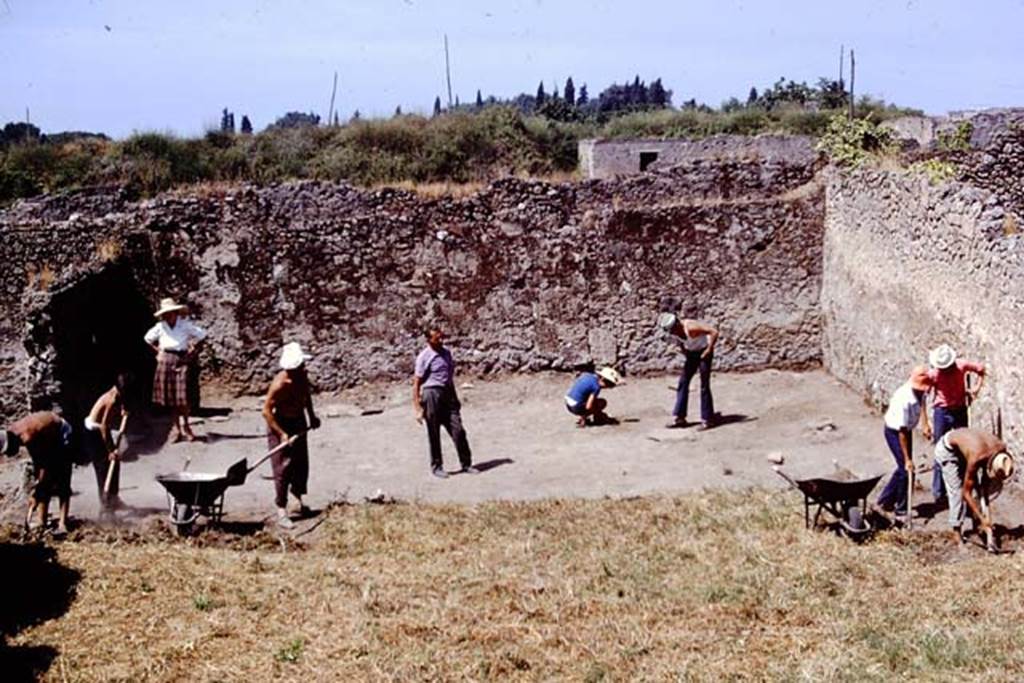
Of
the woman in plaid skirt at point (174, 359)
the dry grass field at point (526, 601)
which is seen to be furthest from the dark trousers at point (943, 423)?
the woman in plaid skirt at point (174, 359)

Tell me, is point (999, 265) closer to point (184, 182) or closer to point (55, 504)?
point (55, 504)

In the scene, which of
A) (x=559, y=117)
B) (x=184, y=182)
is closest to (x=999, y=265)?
(x=184, y=182)

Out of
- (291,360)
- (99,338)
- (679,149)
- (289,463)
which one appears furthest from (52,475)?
(679,149)

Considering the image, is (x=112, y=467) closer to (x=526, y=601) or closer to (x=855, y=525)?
(x=526, y=601)

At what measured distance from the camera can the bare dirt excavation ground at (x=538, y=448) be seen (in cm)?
1107

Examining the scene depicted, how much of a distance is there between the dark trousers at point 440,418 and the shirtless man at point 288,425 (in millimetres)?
1497

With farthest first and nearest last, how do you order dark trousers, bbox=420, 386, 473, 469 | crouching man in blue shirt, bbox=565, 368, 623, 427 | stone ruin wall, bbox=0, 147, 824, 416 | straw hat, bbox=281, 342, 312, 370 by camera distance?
stone ruin wall, bbox=0, 147, 824, 416, crouching man in blue shirt, bbox=565, 368, 623, 427, dark trousers, bbox=420, 386, 473, 469, straw hat, bbox=281, 342, 312, 370

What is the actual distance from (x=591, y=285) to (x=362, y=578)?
26.5ft

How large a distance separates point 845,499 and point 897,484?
95cm

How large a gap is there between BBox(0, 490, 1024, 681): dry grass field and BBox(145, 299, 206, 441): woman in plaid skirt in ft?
10.7

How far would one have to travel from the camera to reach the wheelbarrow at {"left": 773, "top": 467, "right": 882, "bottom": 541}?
8.90 meters

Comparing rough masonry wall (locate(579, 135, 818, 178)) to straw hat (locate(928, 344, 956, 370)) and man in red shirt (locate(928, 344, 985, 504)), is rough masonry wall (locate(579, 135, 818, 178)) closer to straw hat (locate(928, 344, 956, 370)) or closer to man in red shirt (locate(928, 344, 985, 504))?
man in red shirt (locate(928, 344, 985, 504))

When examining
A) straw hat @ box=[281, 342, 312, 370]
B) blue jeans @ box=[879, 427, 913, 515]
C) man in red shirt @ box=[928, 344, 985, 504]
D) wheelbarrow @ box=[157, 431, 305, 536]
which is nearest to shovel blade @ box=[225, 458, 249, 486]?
wheelbarrow @ box=[157, 431, 305, 536]

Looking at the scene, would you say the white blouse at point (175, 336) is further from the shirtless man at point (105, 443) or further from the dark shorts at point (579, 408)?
the dark shorts at point (579, 408)
